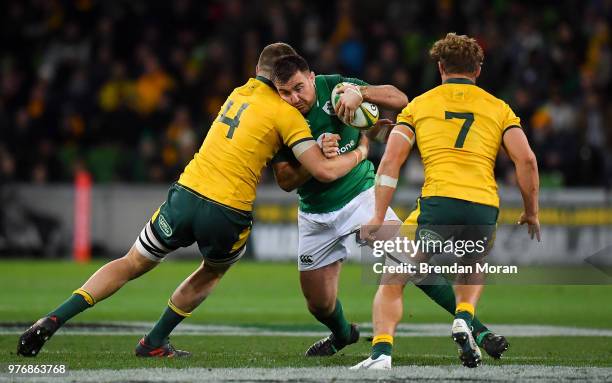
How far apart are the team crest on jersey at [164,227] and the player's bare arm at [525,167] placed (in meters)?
2.19

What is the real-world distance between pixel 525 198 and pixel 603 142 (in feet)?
36.0

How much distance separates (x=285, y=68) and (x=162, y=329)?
1.92 meters

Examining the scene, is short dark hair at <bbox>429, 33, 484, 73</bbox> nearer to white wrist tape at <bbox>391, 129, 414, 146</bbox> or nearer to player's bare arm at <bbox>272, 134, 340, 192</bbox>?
white wrist tape at <bbox>391, 129, 414, 146</bbox>

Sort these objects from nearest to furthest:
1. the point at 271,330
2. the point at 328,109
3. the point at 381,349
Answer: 1. the point at 381,349
2. the point at 328,109
3. the point at 271,330

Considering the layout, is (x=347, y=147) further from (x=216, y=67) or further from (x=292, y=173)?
(x=216, y=67)

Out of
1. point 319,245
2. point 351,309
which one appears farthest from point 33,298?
point 319,245

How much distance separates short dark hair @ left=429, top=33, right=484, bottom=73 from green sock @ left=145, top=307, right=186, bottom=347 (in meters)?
2.46

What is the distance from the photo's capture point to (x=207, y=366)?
6969 millimetres

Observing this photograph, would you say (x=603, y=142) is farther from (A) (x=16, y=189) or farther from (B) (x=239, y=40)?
(A) (x=16, y=189)

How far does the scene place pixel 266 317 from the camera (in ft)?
36.1

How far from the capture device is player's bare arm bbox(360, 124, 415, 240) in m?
6.93

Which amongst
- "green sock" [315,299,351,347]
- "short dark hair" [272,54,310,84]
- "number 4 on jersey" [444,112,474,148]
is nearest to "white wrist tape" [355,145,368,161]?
"short dark hair" [272,54,310,84]

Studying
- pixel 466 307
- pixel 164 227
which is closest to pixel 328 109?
pixel 164 227

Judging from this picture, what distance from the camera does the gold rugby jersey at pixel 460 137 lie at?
22.6ft
